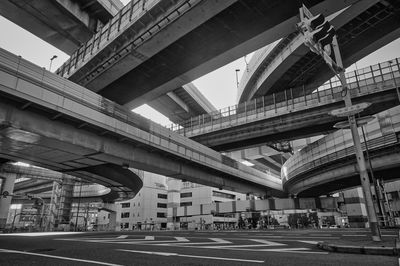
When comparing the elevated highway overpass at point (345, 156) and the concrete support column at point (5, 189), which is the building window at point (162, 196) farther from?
the elevated highway overpass at point (345, 156)

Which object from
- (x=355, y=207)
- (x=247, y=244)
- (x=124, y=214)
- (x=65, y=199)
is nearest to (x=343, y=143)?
(x=247, y=244)

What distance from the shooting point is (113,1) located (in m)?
30.5

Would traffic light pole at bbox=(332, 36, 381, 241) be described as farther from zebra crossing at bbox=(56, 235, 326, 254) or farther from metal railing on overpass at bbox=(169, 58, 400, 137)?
metal railing on overpass at bbox=(169, 58, 400, 137)

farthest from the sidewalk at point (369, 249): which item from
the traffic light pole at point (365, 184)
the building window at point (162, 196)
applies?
the building window at point (162, 196)

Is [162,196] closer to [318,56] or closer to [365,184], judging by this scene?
[318,56]

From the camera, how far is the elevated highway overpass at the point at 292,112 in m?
26.5

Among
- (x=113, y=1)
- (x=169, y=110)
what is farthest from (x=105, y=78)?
(x=169, y=110)

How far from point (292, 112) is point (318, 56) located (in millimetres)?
10088

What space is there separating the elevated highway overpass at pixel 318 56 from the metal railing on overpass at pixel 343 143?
6.87 meters

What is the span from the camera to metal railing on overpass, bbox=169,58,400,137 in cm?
2629

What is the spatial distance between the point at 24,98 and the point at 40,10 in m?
16.3

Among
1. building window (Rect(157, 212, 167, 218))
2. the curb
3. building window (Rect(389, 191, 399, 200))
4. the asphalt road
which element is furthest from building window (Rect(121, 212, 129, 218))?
the curb

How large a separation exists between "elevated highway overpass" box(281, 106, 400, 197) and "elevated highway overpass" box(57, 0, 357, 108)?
12.1 metres

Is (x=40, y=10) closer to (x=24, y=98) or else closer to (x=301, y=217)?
(x=24, y=98)
